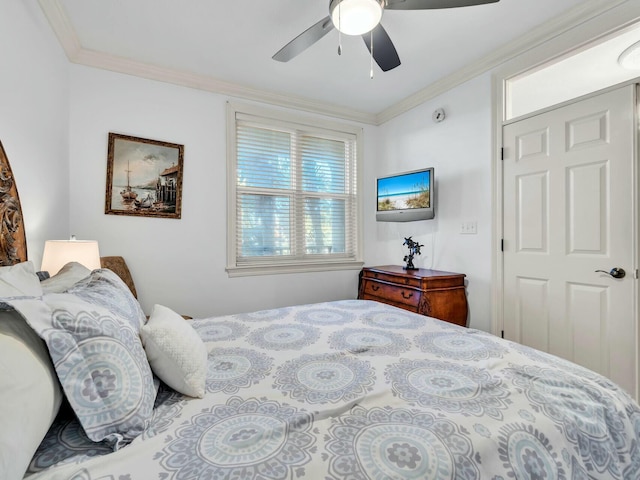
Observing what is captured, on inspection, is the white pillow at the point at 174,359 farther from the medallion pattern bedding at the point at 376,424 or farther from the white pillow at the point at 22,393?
the white pillow at the point at 22,393

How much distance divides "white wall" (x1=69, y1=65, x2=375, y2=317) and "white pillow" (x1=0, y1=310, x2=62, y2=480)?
84.6 inches

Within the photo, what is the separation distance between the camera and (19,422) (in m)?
0.59

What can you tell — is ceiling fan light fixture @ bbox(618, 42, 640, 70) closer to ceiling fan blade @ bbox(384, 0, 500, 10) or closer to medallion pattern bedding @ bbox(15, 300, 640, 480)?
ceiling fan blade @ bbox(384, 0, 500, 10)

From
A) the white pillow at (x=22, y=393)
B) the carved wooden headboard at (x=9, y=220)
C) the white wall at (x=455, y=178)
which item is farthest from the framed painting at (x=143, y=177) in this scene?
the white wall at (x=455, y=178)

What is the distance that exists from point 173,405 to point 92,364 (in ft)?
0.96

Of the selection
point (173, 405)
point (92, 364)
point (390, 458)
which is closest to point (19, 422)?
point (92, 364)

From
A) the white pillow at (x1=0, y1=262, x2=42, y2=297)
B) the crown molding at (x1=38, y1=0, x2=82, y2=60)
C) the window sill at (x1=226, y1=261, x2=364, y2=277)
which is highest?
the crown molding at (x1=38, y1=0, x2=82, y2=60)

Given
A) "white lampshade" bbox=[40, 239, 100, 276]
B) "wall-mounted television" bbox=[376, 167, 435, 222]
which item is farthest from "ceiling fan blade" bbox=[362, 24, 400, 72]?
"white lampshade" bbox=[40, 239, 100, 276]

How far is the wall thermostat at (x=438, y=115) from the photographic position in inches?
118

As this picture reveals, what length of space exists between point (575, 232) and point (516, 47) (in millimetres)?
1454

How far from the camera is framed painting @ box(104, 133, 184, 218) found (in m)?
2.58

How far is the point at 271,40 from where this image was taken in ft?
7.67

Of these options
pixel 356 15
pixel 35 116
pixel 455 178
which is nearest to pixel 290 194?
pixel 455 178

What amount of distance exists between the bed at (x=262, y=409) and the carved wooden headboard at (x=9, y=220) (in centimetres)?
40
